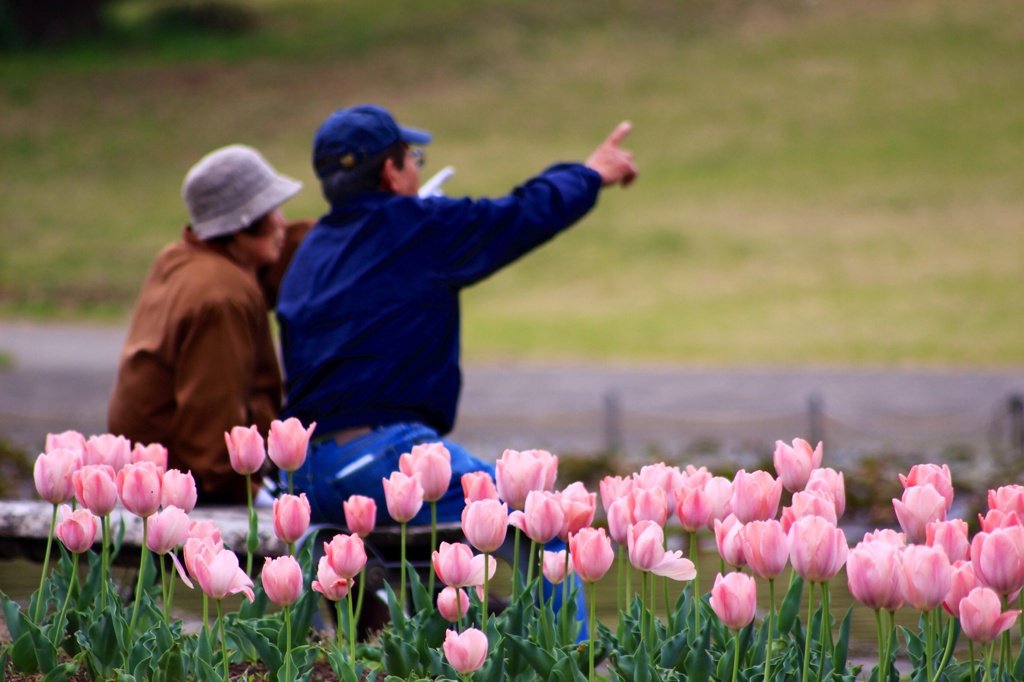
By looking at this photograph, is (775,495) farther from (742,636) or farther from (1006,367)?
(1006,367)

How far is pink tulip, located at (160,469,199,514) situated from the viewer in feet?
8.89

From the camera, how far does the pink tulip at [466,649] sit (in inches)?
86.9

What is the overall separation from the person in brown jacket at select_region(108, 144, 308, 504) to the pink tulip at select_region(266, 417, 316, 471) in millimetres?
1324

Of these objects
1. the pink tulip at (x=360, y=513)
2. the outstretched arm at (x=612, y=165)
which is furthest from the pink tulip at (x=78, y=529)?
the outstretched arm at (x=612, y=165)

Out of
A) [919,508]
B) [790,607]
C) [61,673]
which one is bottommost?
[61,673]

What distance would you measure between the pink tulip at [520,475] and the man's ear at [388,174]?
1.45m

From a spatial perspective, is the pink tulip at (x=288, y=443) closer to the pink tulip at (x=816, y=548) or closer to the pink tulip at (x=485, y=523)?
the pink tulip at (x=485, y=523)

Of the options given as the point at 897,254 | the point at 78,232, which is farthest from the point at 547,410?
the point at 78,232

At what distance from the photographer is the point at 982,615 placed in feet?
6.89

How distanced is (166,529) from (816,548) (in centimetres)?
115

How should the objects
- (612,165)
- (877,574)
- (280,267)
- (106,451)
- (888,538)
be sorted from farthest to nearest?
(280,267) < (612,165) < (106,451) < (888,538) < (877,574)

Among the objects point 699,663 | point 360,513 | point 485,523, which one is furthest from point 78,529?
point 699,663

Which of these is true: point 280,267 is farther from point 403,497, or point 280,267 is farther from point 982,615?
point 982,615

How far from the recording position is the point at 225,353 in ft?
13.6
